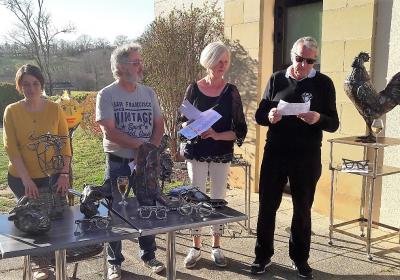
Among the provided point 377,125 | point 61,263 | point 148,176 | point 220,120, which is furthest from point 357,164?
point 61,263

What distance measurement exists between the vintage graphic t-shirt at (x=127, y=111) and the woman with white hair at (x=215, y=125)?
424 mm

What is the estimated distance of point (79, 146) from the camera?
1125 cm

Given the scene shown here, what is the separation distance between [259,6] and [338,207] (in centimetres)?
282

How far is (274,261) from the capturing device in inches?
159

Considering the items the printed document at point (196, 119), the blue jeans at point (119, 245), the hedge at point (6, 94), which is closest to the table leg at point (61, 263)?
the blue jeans at point (119, 245)

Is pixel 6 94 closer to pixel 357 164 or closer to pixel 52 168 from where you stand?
pixel 357 164

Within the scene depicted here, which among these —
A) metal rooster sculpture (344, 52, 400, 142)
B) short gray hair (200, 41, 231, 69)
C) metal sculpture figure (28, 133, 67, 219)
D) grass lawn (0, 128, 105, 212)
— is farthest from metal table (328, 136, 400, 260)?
grass lawn (0, 128, 105, 212)

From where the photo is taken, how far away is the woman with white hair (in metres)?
3.63

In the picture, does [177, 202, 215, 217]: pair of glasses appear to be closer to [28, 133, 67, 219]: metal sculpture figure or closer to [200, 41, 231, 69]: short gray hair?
[28, 133, 67, 219]: metal sculpture figure

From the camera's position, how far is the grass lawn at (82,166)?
21.3ft

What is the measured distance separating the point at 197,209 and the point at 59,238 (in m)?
0.80

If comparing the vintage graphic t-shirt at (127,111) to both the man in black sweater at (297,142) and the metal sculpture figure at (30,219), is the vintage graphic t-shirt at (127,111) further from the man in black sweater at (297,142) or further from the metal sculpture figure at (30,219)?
the metal sculpture figure at (30,219)

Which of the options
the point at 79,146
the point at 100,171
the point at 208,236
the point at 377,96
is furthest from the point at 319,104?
the point at 79,146

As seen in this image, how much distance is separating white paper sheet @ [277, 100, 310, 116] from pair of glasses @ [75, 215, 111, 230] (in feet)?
5.07
